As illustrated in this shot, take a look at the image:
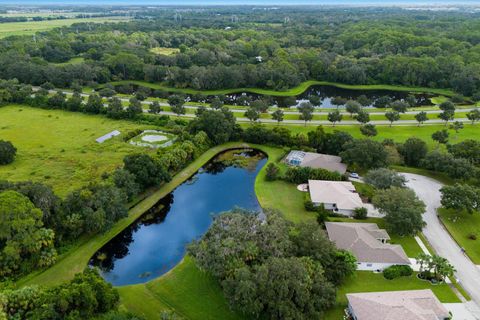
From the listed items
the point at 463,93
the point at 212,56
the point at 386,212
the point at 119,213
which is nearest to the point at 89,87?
the point at 212,56

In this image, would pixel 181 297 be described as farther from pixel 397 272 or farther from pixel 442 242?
pixel 442 242

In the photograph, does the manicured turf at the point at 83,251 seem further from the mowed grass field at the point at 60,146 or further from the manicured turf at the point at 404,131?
the manicured turf at the point at 404,131

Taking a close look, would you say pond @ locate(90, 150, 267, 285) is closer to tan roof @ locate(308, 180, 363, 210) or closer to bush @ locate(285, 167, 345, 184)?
bush @ locate(285, 167, 345, 184)

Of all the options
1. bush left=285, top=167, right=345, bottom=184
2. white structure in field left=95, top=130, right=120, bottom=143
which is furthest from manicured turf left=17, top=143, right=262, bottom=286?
white structure in field left=95, top=130, right=120, bottom=143

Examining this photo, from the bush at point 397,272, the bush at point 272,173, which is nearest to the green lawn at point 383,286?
the bush at point 397,272

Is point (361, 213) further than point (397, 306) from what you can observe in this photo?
Yes

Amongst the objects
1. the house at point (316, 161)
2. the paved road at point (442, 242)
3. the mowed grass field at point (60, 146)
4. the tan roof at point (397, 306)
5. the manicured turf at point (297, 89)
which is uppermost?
the tan roof at point (397, 306)

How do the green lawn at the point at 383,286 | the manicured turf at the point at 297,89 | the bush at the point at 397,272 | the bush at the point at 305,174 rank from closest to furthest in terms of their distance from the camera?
1. the green lawn at the point at 383,286
2. the bush at the point at 397,272
3. the bush at the point at 305,174
4. the manicured turf at the point at 297,89

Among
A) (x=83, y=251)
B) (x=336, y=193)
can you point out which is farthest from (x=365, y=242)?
(x=83, y=251)
